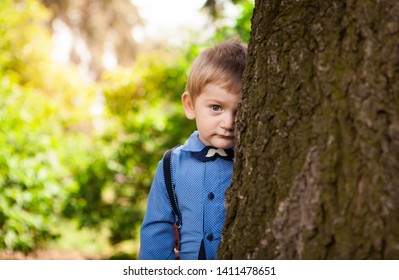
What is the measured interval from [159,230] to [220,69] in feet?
2.67

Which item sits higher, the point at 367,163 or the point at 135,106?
the point at 135,106

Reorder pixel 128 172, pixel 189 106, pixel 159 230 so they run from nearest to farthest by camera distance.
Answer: pixel 159 230 → pixel 189 106 → pixel 128 172

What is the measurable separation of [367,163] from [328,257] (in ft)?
0.98

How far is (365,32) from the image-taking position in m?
1.43

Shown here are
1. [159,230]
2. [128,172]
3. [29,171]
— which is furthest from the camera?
[128,172]

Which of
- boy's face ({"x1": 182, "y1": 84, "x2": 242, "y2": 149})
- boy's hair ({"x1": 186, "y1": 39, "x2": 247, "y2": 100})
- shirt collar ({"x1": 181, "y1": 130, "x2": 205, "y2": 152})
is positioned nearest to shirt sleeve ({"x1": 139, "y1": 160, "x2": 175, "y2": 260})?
shirt collar ({"x1": 181, "y1": 130, "x2": 205, "y2": 152})

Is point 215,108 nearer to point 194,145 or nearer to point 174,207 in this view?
point 194,145

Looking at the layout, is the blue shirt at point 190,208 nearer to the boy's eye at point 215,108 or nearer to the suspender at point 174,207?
the suspender at point 174,207

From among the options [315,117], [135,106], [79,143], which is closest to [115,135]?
[135,106]

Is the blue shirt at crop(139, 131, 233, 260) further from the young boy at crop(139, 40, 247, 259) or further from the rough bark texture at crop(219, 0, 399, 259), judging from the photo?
the rough bark texture at crop(219, 0, 399, 259)

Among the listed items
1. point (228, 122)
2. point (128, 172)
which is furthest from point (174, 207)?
point (128, 172)

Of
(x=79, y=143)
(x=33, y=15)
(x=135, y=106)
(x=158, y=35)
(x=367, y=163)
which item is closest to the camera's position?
(x=367, y=163)

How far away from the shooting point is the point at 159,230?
7.27 ft

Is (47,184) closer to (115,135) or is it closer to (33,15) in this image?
(115,135)
